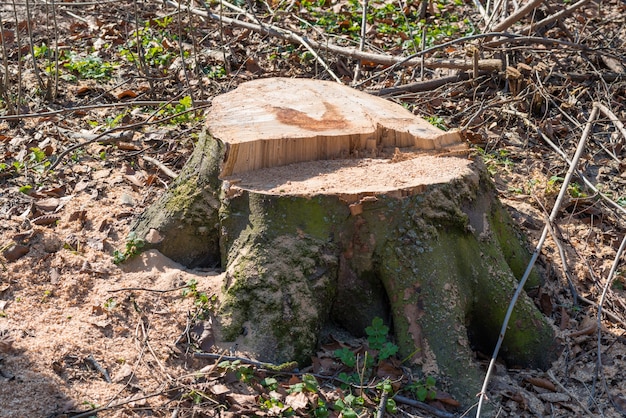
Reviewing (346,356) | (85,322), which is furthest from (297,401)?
(85,322)

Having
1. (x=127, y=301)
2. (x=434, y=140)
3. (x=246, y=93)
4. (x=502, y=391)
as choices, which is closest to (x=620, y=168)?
(x=434, y=140)

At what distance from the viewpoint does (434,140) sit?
12.0ft

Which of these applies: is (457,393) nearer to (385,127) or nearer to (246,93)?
(385,127)

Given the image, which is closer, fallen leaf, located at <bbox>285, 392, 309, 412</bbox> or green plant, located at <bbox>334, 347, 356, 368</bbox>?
fallen leaf, located at <bbox>285, 392, 309, 412</bbox>

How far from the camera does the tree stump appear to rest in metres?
3.16

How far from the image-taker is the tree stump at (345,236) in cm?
316

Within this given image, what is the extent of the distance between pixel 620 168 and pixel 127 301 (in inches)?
150

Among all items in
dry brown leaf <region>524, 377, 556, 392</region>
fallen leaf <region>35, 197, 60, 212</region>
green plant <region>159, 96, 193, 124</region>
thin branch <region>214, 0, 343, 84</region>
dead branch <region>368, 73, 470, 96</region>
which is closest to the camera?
dry brown leaf <region>524, 377, 556, 392</region>

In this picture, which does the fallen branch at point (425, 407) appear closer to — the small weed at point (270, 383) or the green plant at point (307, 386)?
the green plant at point (307, 386)

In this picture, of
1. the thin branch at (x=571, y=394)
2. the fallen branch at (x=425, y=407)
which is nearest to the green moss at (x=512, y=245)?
the thin branch at (x=571, y=394)

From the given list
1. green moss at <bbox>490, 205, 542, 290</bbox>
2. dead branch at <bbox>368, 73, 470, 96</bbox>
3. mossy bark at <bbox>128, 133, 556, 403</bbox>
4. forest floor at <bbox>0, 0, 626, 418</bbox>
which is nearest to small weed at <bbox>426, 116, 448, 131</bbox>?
forest floor at <bbox>0, 0, 626, 418</bbox>

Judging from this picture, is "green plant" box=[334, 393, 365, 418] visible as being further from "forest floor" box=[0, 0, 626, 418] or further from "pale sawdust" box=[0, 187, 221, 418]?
"pale sawdust" box=[0, 187, 221, 418]

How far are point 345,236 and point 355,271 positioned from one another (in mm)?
196

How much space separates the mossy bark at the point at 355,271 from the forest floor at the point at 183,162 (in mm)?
146
